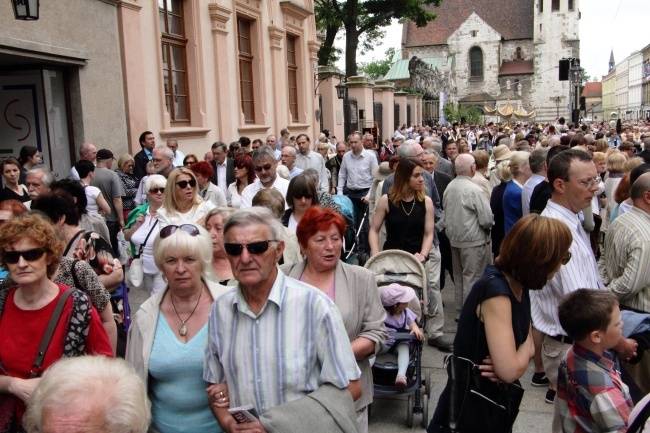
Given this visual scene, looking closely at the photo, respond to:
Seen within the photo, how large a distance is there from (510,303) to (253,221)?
1.25m

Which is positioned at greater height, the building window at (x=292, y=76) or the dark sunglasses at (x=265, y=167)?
the building window at (x=292, y=76)

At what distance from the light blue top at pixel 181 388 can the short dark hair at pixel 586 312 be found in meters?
1.76

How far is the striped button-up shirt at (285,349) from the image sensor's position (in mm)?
2504

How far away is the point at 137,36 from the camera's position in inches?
454

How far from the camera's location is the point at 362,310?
3.32 m

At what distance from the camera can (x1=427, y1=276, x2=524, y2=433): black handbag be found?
299 cm

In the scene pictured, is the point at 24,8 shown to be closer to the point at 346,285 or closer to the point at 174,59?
the point at 346,285

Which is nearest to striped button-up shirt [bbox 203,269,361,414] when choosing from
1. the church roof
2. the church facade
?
the church facade

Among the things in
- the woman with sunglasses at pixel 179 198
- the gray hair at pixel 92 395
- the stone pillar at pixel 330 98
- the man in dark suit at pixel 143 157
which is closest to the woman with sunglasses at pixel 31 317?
the gray hair at pixel 92 395

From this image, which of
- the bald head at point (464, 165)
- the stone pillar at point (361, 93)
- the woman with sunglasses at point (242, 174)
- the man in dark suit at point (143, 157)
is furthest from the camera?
the stone pillar at point (361, 93)

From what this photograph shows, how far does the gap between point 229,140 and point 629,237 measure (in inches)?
483

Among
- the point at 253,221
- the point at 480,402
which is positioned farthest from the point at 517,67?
the point at 253,221

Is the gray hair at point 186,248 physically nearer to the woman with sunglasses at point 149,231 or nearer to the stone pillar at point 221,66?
the woman with sunglasses at point 149,231

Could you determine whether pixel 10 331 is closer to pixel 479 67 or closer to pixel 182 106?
pixel 182 106
